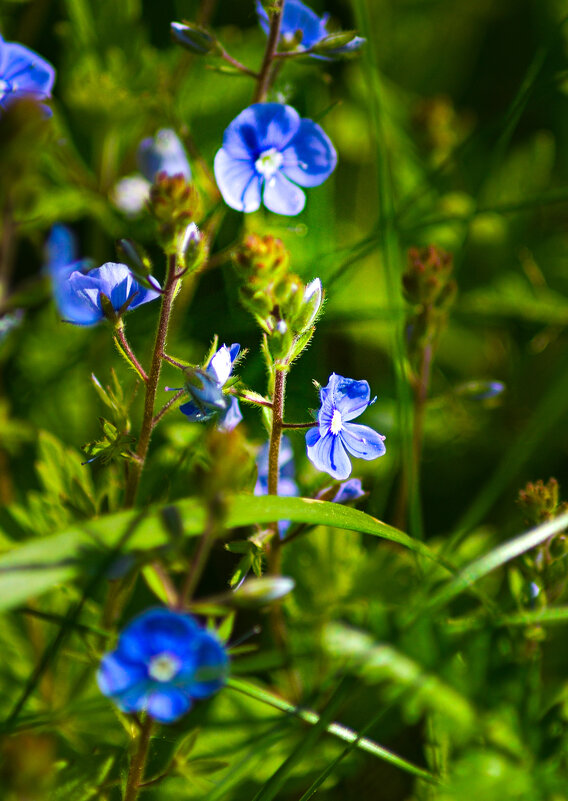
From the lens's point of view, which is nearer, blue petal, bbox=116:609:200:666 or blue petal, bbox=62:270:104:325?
blue petal, bbox=116:609:200:666

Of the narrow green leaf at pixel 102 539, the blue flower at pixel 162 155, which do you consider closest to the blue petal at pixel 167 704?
the narrow green leaf at pixel 102 539

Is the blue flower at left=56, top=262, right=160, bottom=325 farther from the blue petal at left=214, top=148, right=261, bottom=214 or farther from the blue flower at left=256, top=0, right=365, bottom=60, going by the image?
the blue flower at left=256, top=0, right=365, bottom=60

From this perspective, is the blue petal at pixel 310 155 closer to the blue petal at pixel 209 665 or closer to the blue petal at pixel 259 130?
the blue petal at pixel 259 130

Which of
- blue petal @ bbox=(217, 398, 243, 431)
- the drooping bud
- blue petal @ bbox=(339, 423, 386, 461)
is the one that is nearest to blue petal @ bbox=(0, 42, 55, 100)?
the drooping bud

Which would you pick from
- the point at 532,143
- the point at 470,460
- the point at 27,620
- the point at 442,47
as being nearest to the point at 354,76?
the point at 442,47

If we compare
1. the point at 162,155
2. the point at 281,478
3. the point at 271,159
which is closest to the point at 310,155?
the point at 271,159

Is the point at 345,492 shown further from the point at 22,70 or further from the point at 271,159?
the point at 22,70
